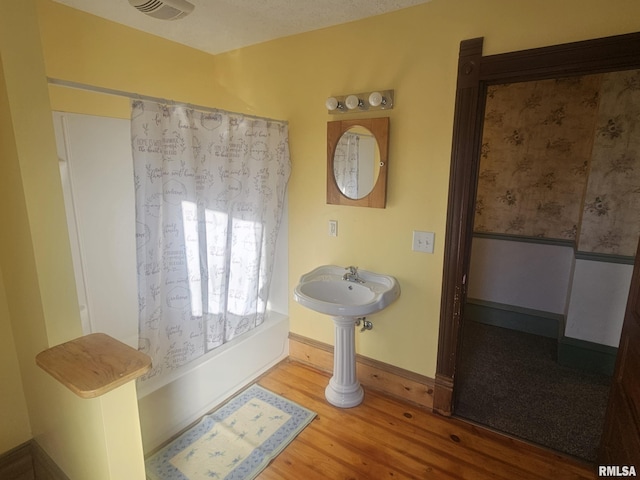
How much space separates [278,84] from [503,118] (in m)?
2.11

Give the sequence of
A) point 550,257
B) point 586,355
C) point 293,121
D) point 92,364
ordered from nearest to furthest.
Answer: point 92,364
point 293,121
point 586,355
point 550,257

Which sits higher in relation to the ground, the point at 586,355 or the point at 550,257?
the point at 550,257

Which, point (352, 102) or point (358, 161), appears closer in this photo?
point (352, 102)

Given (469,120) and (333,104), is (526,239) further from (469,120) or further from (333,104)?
(333,104)

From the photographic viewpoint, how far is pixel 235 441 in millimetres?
1964

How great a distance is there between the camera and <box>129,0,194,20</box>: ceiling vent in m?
1.60

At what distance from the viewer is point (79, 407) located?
4.25ft

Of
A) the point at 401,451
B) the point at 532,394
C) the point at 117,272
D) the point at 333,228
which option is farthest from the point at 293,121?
the point at 532,394

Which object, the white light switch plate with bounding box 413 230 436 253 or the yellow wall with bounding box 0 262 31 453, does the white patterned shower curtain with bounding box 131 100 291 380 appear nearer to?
the yellow wall with bounding box 0 262 31 453

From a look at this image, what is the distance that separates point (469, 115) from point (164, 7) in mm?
1608

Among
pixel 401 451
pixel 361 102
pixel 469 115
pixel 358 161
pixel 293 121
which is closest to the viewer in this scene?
pixel 469 115

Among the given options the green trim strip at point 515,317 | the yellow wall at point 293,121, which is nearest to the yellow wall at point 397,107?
the yellow wall at point 293,121

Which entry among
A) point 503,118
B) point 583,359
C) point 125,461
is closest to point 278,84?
point 503,118

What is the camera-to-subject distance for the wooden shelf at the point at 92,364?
112cm
